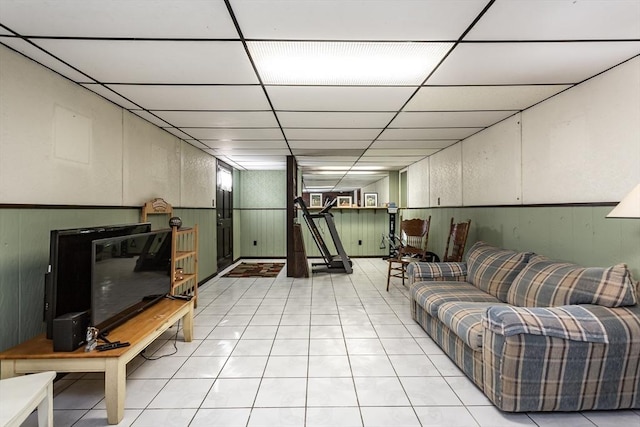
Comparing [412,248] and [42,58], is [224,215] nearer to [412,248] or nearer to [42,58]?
[412,248]

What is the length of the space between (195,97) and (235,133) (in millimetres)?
1379

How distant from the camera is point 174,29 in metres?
1.83

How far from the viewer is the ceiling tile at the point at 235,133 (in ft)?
13.5

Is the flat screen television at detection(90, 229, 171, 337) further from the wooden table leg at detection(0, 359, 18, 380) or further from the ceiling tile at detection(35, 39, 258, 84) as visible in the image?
the ceiling tile at detection(35, 39, 258, 84)

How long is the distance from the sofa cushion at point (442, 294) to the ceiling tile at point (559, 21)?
7.10ft

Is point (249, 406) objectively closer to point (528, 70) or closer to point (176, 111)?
point (176, 111)

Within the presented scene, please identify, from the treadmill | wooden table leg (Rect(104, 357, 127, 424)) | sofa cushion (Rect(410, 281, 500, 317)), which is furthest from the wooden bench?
the treadmill

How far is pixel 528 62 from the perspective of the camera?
2271 mm

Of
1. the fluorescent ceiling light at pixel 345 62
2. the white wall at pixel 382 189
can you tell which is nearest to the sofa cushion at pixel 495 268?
the fluorescent ceiling light at pixel 345 62

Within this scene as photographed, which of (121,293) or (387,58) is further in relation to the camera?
(121,293)

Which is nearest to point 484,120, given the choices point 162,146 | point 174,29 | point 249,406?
point 174,29

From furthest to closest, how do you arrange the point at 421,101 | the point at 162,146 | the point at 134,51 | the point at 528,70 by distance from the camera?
the point at 162,146 < the point at 421,101 < the point at 528,70 < the point at 134,51

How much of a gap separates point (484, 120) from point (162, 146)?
4.19 metres

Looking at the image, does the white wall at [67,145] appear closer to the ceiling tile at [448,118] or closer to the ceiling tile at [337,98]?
the ceiling tile at [337,98]
